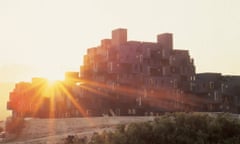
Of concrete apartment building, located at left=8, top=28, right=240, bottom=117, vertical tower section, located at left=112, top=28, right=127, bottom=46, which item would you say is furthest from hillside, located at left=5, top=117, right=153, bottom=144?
vertical tower section, located at left=112, top=28, right=127, bottom=46

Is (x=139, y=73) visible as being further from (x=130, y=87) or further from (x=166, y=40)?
(x=166, y=40)

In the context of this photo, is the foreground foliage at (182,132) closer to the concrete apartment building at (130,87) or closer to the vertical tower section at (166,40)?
the concrete apartment building at (130,87)

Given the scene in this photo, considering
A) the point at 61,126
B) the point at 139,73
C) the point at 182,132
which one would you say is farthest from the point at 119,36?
the point at 182,132

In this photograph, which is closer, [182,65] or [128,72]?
[128,72]

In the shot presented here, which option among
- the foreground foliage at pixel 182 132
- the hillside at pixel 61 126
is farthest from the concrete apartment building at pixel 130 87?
the foreground foliage at pixel 182 132

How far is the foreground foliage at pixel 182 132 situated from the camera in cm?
1916

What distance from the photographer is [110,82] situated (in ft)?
189

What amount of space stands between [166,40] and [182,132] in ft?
141

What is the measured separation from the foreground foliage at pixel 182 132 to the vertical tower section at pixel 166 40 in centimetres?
4148

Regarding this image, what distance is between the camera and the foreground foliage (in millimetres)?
19156

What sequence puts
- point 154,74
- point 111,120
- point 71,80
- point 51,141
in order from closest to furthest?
point 51,141, point 111,120, point 154,74, point 71,80

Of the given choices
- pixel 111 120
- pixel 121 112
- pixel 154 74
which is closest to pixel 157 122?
pixel 111 120

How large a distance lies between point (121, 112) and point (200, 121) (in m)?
35.4

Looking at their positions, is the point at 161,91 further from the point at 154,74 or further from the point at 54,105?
the point at 54,105
